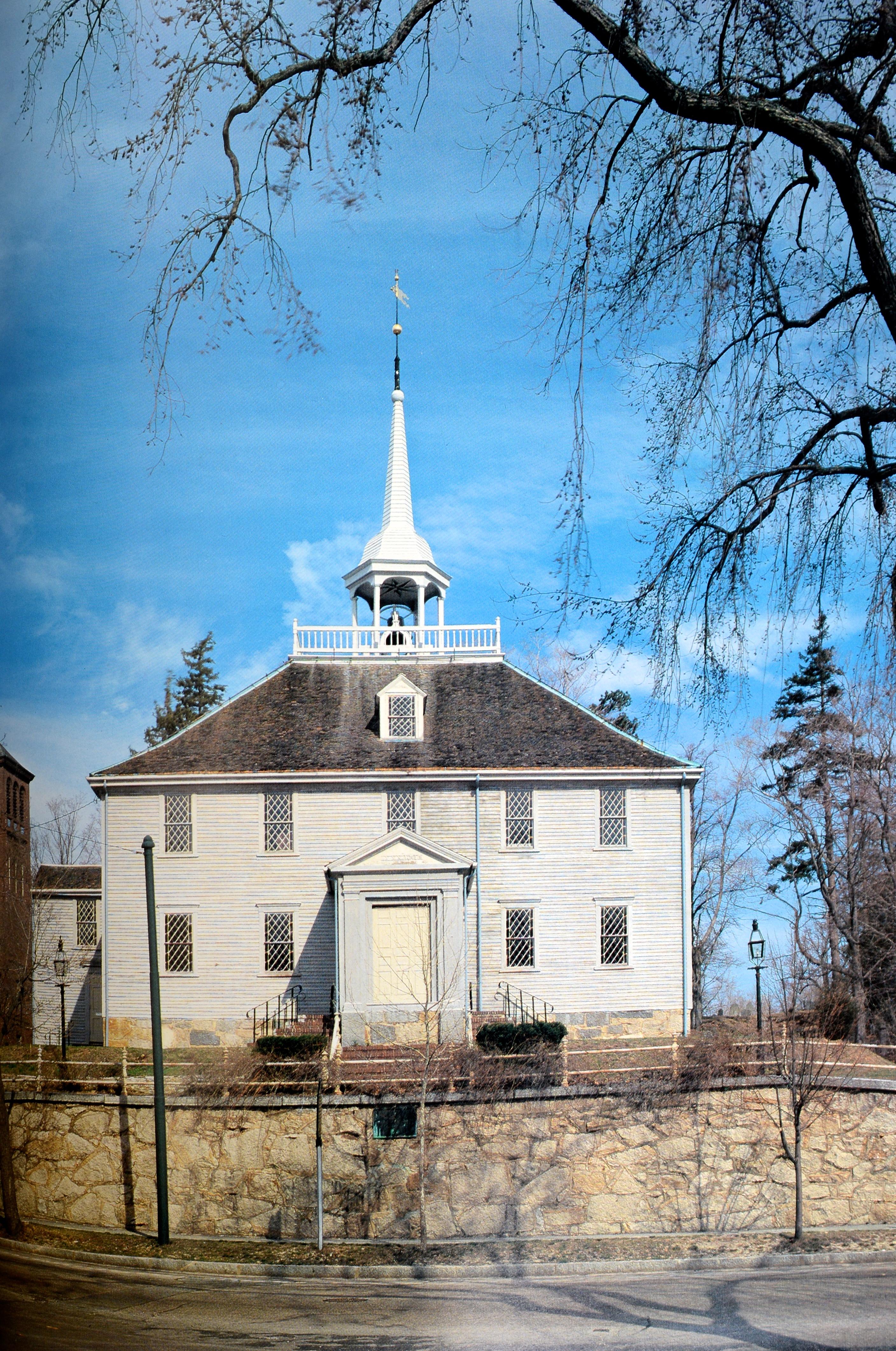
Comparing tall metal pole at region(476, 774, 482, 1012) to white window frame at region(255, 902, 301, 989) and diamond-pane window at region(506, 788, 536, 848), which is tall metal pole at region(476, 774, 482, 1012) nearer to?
diamond-pane window at region(506, 788, 536, 848)

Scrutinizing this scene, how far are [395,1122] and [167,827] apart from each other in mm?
8926

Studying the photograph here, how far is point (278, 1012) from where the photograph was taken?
69.9 ft

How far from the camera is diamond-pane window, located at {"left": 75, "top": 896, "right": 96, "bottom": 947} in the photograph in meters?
26.4

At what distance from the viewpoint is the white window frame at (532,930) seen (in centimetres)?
2241

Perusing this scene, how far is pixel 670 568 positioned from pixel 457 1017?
54.4 ft

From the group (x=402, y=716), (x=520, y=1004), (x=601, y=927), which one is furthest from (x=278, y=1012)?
(x=402, y=716)

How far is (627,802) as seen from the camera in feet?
76.7

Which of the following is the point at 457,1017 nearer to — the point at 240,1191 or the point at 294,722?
the point at 240,1191

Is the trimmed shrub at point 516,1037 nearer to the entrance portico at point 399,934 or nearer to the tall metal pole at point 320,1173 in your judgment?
the entrance portico at point 399,934

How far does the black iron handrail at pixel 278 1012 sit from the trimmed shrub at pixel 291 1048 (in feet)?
12.3

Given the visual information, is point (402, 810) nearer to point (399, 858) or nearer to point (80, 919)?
point (399, 858)

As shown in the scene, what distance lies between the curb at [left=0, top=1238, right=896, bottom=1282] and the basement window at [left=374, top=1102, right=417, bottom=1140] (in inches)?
110

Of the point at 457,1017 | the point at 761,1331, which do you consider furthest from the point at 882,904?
the point at 761,1331

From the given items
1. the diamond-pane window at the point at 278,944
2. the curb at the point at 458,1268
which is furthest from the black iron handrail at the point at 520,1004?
the curb at the point at 458,1268
